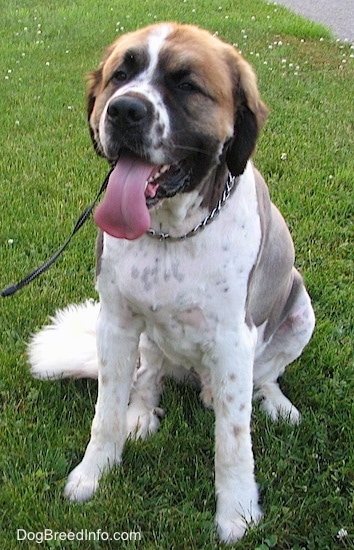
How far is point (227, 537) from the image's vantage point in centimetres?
286

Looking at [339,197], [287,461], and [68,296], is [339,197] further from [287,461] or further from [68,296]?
[287,461]

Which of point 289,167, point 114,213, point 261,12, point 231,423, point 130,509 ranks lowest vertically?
point 261,12

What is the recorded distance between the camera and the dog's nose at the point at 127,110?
2328mm

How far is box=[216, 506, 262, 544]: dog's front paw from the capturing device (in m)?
2.86

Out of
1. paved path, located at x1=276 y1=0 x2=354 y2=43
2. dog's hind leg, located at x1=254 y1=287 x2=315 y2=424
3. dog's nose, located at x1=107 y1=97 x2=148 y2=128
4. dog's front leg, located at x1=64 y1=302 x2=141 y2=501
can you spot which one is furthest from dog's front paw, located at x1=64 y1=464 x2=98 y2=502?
paved path, located at x1=276 y1=0 x2=354 y2=43

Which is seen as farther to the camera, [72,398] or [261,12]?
[261,12]

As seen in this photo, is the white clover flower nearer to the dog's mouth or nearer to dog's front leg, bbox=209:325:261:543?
dog's front leg, bbox=209:325:261:543

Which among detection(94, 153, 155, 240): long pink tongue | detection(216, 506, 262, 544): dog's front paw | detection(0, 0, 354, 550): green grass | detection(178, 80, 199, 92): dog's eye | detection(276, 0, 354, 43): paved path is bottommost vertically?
detection(276, 0, 354, 43): paved path

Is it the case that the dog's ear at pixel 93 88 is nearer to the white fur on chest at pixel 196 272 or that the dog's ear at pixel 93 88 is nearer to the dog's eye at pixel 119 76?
the dog's eye at pixel 119 76

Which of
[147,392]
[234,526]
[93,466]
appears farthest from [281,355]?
[93,466]

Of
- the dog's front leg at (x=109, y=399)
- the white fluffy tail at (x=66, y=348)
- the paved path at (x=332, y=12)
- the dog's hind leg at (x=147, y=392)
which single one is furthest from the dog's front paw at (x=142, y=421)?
the paved path at (x=332, y=12)

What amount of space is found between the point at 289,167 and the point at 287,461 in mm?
3109

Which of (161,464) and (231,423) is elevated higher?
(231,423)

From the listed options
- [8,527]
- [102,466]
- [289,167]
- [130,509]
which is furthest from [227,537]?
[289,167]
